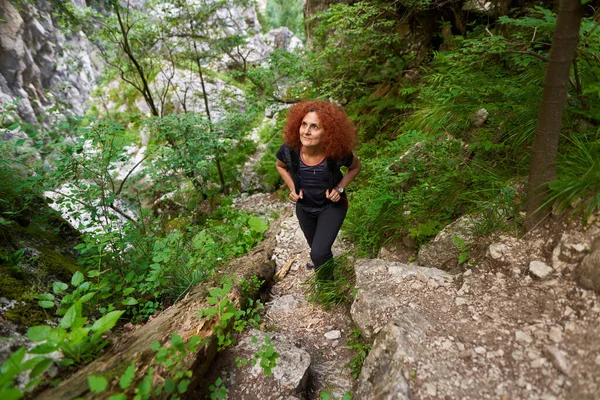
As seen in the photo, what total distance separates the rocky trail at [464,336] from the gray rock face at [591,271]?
3 centimetres

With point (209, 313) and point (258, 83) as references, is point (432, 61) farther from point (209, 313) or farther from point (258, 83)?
point (209, 313)

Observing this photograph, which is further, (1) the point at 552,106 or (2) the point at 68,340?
(1) the point at 552,106

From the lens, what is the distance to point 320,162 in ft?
9.78

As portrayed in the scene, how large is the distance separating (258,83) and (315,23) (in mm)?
2518

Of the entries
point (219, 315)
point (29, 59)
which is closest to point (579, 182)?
point (219, 315)

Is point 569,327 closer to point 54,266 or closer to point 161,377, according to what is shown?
point 161,377

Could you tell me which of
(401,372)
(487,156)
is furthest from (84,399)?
(487,156)

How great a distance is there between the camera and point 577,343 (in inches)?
62.2

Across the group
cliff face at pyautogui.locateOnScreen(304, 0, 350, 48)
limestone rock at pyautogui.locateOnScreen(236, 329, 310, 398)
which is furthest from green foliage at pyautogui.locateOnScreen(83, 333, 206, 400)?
cliff face at pyautogui.locateOnScreen(304, 0, 350, 48)

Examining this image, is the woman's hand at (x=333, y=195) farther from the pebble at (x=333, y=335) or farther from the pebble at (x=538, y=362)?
the pebble at (x=538, y=362)

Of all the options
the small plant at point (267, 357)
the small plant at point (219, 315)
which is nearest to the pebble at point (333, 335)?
the small plant at point (267, 357)

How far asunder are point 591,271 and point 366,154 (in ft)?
13.8

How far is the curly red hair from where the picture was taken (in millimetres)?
2861

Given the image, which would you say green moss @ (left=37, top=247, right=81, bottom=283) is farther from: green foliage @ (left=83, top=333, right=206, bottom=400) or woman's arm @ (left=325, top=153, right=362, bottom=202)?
woman's arm @ (left=325, top=153, right=362, bottom=202)
